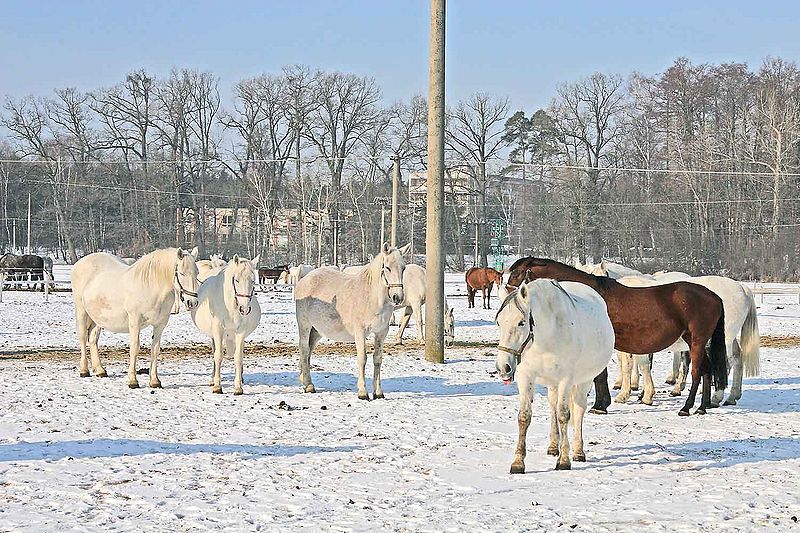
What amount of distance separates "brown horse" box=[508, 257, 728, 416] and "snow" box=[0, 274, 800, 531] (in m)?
0.47

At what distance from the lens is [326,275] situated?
12844 mm

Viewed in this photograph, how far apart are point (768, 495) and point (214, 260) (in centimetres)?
1169

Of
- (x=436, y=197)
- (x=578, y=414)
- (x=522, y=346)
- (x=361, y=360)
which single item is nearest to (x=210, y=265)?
(x=436, y=197)

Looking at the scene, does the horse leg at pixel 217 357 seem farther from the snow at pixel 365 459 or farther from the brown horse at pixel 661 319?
the brown horse at pixel 661 319

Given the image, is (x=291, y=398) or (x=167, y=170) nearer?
(x=291, y=398)

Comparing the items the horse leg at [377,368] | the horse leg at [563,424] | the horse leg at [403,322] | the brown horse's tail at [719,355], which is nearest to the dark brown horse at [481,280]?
the horse leg at [403,322]

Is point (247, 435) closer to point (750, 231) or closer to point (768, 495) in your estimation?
point (768, 495)

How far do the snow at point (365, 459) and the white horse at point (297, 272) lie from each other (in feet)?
33.4

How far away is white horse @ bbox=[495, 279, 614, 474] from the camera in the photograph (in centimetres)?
745

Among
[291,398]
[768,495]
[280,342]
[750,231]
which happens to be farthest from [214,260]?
[750,231]

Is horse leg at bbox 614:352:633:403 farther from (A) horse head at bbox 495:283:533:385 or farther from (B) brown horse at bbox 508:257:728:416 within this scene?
(A) horse head at bbox 495:283:533:385

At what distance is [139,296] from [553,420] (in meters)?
Result: 6.80

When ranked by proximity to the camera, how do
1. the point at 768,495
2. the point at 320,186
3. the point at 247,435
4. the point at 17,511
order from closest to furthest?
the point at 17,511 < the point at 768,495 < the point at 247,435 < the point at 320,186

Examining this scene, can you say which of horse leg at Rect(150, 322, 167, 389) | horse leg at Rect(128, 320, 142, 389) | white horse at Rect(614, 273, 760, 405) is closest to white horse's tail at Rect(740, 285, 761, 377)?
white horse at Rect(614, 273, 760, 405)
